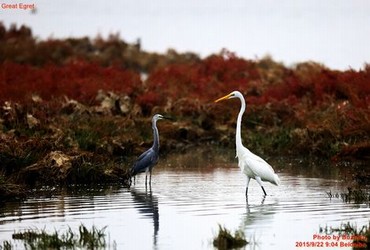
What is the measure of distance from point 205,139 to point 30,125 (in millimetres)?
8027

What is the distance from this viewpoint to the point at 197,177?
2130cm

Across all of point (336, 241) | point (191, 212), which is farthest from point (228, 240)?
point (191, 212)

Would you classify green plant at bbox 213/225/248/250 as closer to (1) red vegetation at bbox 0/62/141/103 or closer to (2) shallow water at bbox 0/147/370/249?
(2) shallow water at bbox 0/147/370/249

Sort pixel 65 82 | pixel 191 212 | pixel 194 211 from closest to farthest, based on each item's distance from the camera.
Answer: pixel 191 212 → pixel 194 211 → pixel 65 82

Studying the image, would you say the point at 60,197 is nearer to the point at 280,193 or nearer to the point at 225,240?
the point at 280,193

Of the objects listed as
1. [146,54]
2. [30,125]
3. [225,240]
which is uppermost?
[146,54]

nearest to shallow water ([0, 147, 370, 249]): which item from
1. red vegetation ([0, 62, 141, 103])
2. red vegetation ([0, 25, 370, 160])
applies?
red vegetation ([0, 25, 370, 160])

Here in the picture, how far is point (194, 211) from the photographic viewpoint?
16.0 m

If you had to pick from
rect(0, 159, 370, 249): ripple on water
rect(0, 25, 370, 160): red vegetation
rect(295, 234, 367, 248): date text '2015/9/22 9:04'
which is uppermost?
rect(0, 25, 370, 160): red vegetation

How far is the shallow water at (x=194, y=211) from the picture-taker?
13750mm

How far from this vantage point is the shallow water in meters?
13.8

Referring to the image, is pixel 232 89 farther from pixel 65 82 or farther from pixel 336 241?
pixel 336 241

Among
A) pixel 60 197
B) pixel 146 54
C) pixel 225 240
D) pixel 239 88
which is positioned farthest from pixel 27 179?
pixel 146 54

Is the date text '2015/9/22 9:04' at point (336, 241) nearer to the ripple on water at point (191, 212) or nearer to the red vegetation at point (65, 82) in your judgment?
the ripple on water at point (191, 212)
